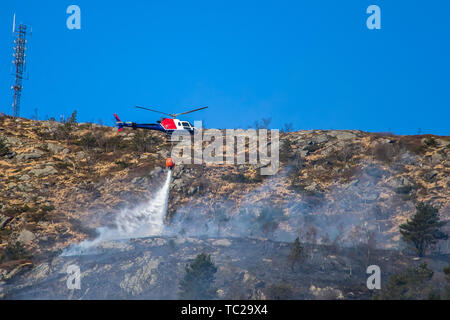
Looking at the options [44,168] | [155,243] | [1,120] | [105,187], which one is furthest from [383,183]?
[1,120]

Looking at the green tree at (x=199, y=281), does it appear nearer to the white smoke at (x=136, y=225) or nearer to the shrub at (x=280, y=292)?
the shrub at (x=280, y=292)

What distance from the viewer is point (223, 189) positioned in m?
77.8

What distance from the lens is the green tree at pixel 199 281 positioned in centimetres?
4819

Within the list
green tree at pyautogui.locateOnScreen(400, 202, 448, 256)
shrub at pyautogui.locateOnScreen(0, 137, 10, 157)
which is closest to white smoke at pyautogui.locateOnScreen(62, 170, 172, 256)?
shrub at pyautogui.locateOnScreen(0, 137, 10, 157)

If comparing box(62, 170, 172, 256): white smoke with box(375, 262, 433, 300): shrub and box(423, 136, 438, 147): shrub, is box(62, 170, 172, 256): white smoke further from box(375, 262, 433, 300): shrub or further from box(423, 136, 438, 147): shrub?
box(423, 136, 438, 147): shrub

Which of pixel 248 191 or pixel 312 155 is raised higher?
pixel 312 155

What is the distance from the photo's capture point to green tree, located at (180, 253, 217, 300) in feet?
158

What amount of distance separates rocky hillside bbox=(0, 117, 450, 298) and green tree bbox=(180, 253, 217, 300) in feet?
43.0
